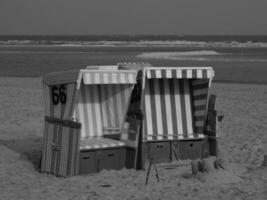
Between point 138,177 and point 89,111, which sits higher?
point 89,111

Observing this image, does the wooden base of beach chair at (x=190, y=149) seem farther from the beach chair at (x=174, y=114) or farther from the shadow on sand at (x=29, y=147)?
the shadow on sand at (x=29, y=147)

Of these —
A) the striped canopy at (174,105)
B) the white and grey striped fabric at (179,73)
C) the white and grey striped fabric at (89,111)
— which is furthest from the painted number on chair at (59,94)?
the white and grey striped fabric at (179,73)

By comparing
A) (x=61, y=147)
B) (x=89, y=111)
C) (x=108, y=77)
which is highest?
(x=108, y=77)

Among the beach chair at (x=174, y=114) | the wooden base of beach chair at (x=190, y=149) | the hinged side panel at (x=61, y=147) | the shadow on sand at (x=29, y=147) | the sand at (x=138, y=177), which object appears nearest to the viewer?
the sand at (x=138, y=177)

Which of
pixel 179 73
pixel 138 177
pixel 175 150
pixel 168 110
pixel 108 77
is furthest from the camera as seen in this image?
pixel 168 110

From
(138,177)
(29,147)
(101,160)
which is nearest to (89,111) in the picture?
(101,160)

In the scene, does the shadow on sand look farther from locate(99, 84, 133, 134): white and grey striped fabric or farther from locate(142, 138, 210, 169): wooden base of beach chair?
locate(142, 138, 210, 169): wooden base of beach chair

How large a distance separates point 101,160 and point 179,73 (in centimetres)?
156

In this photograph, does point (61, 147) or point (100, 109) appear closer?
point (61, 147)

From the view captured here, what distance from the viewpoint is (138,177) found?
727cm

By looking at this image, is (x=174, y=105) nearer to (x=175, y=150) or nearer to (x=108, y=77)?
(x=175, y=150)

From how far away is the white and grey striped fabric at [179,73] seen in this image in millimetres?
7621

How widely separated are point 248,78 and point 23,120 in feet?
44.3

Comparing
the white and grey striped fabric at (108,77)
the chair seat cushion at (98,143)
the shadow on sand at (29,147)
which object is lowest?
the shadow on sand at (29,147)
